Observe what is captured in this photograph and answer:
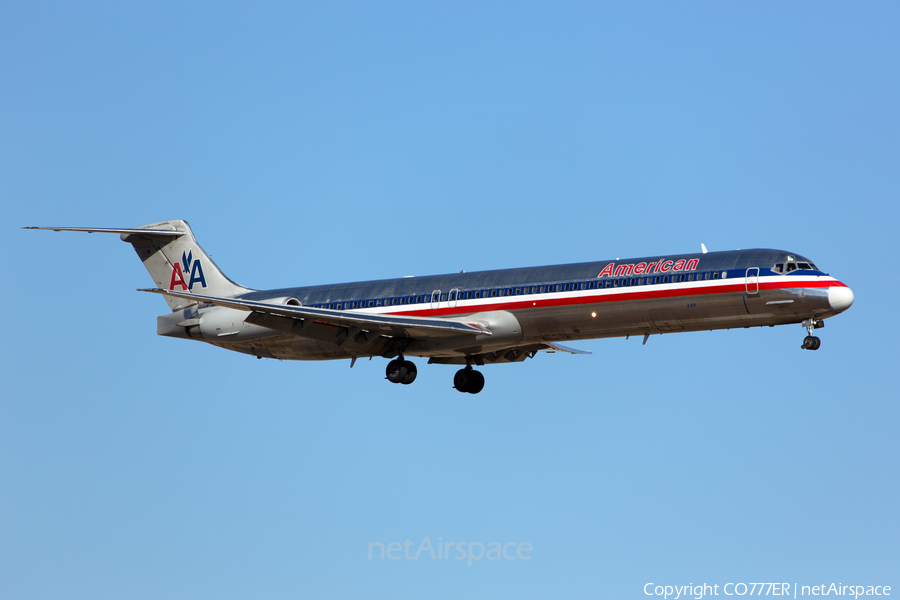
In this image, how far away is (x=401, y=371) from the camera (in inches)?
1483

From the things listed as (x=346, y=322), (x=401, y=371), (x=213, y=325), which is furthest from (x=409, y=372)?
(x=213, y=325)

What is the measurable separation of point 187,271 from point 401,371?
11.8 meters

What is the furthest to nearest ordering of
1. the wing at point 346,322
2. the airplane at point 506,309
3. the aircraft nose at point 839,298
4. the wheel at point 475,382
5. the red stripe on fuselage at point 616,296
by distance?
the wheel at point 475,382
the wing at point 346,322
the airplane at point 506,309
the red stripe on fuselage at point 616,296
the aircraft nose at point 839,298

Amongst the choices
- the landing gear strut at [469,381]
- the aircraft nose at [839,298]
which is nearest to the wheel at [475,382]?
the landing gear strut at [469,381]

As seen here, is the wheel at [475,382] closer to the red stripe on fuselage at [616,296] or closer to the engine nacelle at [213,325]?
the red stripe on fuselage at [616,296]

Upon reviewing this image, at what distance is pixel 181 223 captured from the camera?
45.1 m

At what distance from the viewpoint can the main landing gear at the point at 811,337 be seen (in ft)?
104

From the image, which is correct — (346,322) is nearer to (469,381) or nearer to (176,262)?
(469,381)

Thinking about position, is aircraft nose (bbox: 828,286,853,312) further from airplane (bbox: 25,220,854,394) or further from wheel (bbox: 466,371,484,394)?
wheel (bbox: 466,371,484,394)

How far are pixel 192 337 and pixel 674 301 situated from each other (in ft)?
60.3

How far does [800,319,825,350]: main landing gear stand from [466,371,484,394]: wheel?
41.6ft

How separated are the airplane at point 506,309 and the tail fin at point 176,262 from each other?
4.38ft

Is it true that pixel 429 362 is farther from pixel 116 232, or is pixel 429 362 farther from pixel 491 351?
pixel 116 232

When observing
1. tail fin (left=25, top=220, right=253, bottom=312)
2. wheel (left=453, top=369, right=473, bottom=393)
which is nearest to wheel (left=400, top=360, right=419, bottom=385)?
wheel (left=453, top=369, right=473, bottom=393)
